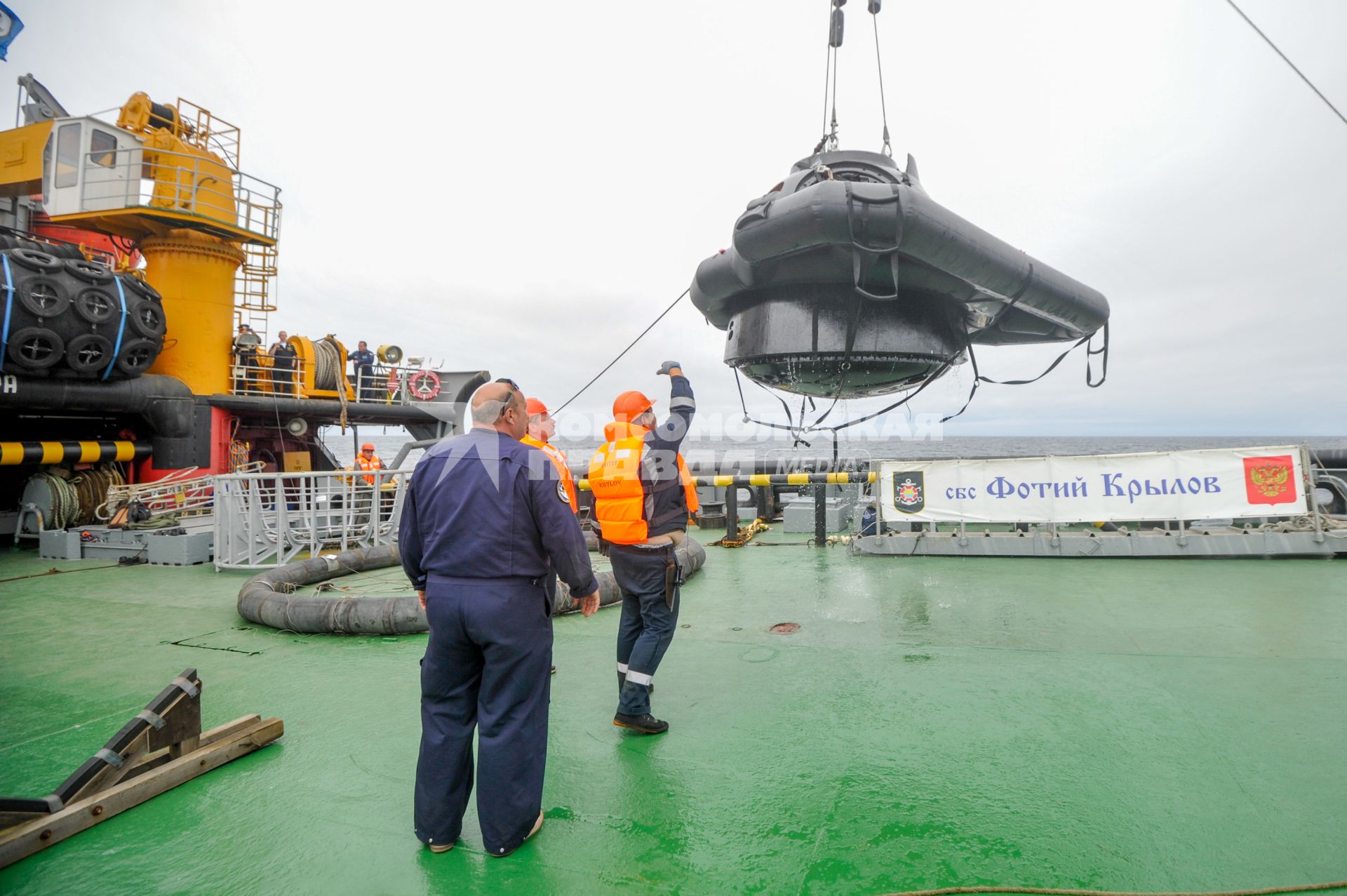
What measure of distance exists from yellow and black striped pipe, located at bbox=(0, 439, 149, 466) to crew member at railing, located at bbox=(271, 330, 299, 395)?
251 cm

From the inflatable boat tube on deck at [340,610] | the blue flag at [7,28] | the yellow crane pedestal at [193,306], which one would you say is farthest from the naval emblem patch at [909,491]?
the yellow crane pedestal at [193,306]

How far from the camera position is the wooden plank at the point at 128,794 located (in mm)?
2070

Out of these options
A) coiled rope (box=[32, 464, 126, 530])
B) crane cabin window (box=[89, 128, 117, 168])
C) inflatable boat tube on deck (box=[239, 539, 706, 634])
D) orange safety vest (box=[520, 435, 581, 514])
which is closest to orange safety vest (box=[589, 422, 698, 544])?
orange safety vest (box=[520, 435, 581, 514])

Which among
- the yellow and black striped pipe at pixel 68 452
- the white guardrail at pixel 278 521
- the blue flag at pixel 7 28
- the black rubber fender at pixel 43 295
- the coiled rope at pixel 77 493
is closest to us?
the blue flag at pixel 7 28

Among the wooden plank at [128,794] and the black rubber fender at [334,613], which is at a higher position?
the black rubber fender at [334,613]

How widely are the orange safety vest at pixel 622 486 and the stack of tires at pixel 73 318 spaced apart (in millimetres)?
8698

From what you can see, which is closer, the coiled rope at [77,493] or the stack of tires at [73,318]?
the stack of tires at [73,318]

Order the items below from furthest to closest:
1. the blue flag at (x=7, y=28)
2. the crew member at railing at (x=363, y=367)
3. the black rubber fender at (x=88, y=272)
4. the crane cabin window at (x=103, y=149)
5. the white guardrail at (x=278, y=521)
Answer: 1. the crew member at railing at (x=363, y=367)
2. the crane cabin window at (x=103, y=149)
3. the black rubber fender at (x=88, y=272)
4. the white guardrail at (x=278, y=521)
5. the blue flag at (x=7, y=28)

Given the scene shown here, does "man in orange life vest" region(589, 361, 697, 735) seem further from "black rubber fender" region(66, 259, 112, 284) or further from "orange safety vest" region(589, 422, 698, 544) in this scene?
"black rubber fender" region(66, 259, 112, 284)

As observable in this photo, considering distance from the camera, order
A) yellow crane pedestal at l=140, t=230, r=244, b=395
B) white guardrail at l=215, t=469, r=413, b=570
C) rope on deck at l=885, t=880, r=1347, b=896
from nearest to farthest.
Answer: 1. rope on deck at l=885, t=880, r=1347, b=896
2. white guardrail at l=215, t=469, r=413, b=570
3. yellow crane pedestal at l=140, t=230, r=244, b=395

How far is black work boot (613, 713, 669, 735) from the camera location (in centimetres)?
296

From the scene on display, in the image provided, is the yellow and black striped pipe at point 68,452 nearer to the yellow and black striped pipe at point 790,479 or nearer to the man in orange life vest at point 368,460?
the man in orange life vest at point 368,460

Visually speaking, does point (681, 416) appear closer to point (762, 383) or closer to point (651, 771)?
point (762, 383)

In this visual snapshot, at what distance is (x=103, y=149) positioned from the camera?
1053cm
